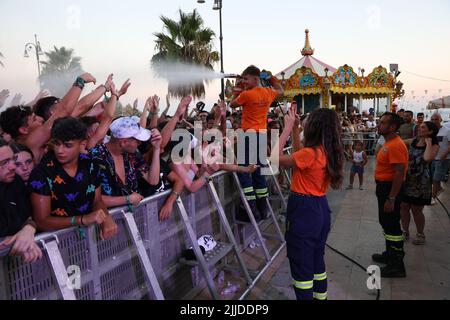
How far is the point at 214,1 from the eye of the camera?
16.2 meters

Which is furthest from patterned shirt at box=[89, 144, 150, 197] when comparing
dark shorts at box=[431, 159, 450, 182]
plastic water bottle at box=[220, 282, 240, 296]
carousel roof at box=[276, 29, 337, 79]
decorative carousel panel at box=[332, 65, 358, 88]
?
carousel roof at box=[276, 29, 337, 79]

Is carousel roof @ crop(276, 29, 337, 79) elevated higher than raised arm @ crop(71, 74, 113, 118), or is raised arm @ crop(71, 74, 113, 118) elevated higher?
carousel roof @ crop(276, 29, 337, 79)

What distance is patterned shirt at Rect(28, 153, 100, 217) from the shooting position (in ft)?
7.23

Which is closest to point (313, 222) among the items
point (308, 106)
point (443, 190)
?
point (443, 190)

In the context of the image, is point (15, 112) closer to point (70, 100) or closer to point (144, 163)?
point (70, 100)

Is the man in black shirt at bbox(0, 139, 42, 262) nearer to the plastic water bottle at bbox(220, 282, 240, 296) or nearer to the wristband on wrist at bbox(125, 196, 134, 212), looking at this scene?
the wristband on wrist at bbox(125, 196, 134, 212)

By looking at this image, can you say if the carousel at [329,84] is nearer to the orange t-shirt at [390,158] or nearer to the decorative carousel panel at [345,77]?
the decorative carousel panel at [345,77]

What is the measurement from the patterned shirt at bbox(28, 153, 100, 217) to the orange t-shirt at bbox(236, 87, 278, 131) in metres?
2.61

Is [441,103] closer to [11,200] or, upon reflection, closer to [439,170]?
[439,170]

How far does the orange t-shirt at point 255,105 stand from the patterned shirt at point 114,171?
6.08 ft

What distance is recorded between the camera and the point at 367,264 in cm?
457

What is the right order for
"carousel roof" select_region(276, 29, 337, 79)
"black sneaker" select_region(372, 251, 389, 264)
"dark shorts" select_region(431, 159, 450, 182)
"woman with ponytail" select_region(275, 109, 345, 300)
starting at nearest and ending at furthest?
"woman with ponytail" select_region(275, 109, 345, 300) → "black sneaker" select_region(372, 251, 389, 264) → "dark shorts" select_region(431, 159, 450, 182) → "carousel roof" select_region(276, 29, 337, 79)

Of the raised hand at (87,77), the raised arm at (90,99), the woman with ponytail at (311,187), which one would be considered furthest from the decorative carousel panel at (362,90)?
the raised hand at (87,77)

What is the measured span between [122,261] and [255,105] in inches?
107
